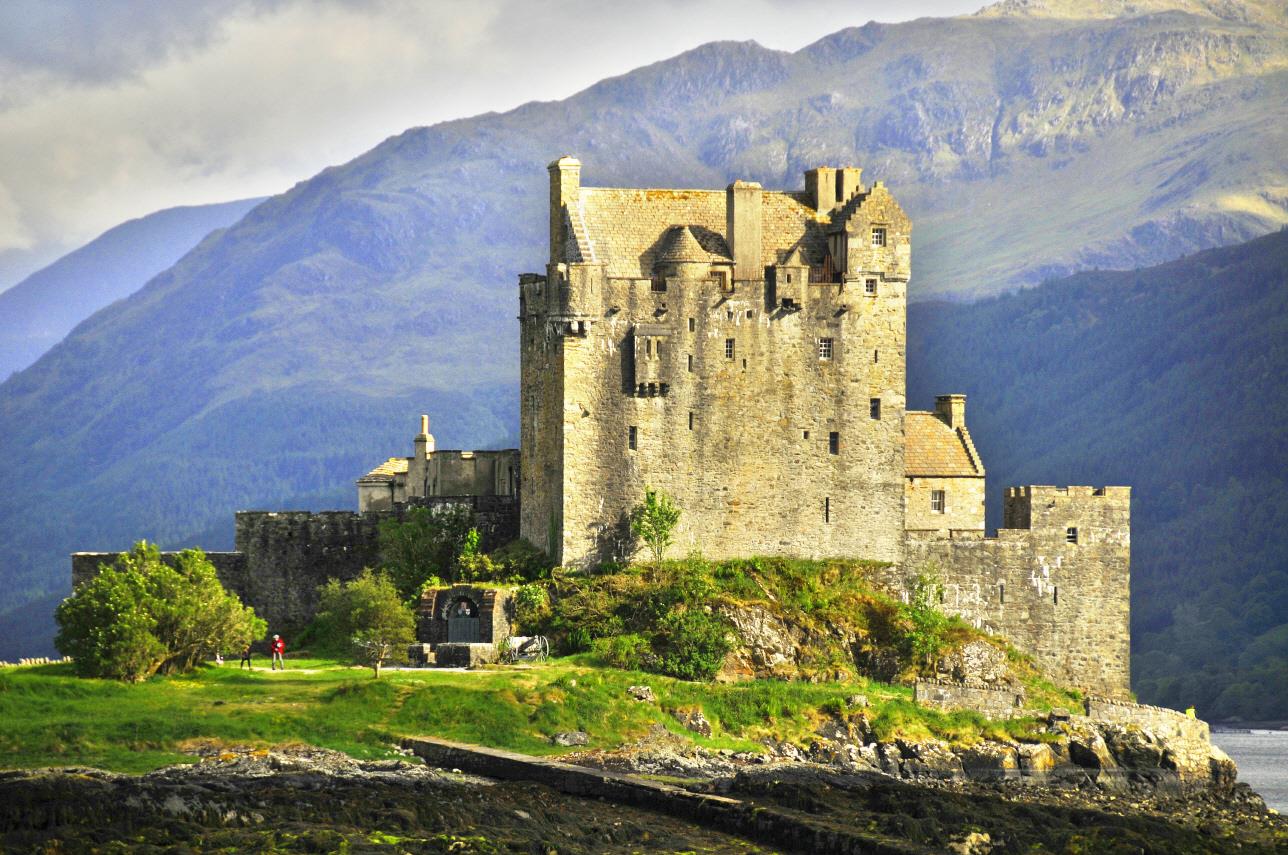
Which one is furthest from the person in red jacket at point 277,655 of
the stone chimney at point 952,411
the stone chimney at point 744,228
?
the stone chimney at point 952,411

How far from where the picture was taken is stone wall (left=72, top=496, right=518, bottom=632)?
8869 centimetres

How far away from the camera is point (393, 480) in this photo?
Answer: 92.9 metres

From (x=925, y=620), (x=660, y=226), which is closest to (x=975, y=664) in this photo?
(x=925, y=620)

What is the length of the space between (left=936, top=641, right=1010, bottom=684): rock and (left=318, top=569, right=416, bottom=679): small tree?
18396 mm

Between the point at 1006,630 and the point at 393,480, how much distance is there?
24763 mm

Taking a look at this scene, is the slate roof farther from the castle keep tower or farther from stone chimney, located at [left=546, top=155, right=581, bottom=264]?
stone chimney, located at [left=546, top=155, right=581, bottom=264]

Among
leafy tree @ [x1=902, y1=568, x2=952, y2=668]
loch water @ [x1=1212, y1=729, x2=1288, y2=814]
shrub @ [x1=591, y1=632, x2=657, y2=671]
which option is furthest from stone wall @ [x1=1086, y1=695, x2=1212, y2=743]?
shrub @ [x1=591, y1=632, x2=657, y2=671]

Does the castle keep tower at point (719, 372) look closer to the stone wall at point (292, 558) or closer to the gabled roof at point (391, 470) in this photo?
the stone wall at point (292, 558)

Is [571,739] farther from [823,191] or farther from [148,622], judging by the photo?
[823,191]

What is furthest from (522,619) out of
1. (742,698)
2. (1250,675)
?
(1250,675)

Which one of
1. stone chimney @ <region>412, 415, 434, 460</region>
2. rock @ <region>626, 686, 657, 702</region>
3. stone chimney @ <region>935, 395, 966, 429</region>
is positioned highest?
stone chimney @ <region>935, 395, 966, 429</region>

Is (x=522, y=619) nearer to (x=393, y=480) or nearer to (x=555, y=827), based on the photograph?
(x=393, y=480)

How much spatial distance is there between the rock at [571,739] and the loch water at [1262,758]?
31.1m

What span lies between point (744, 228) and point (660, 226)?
119 inches
